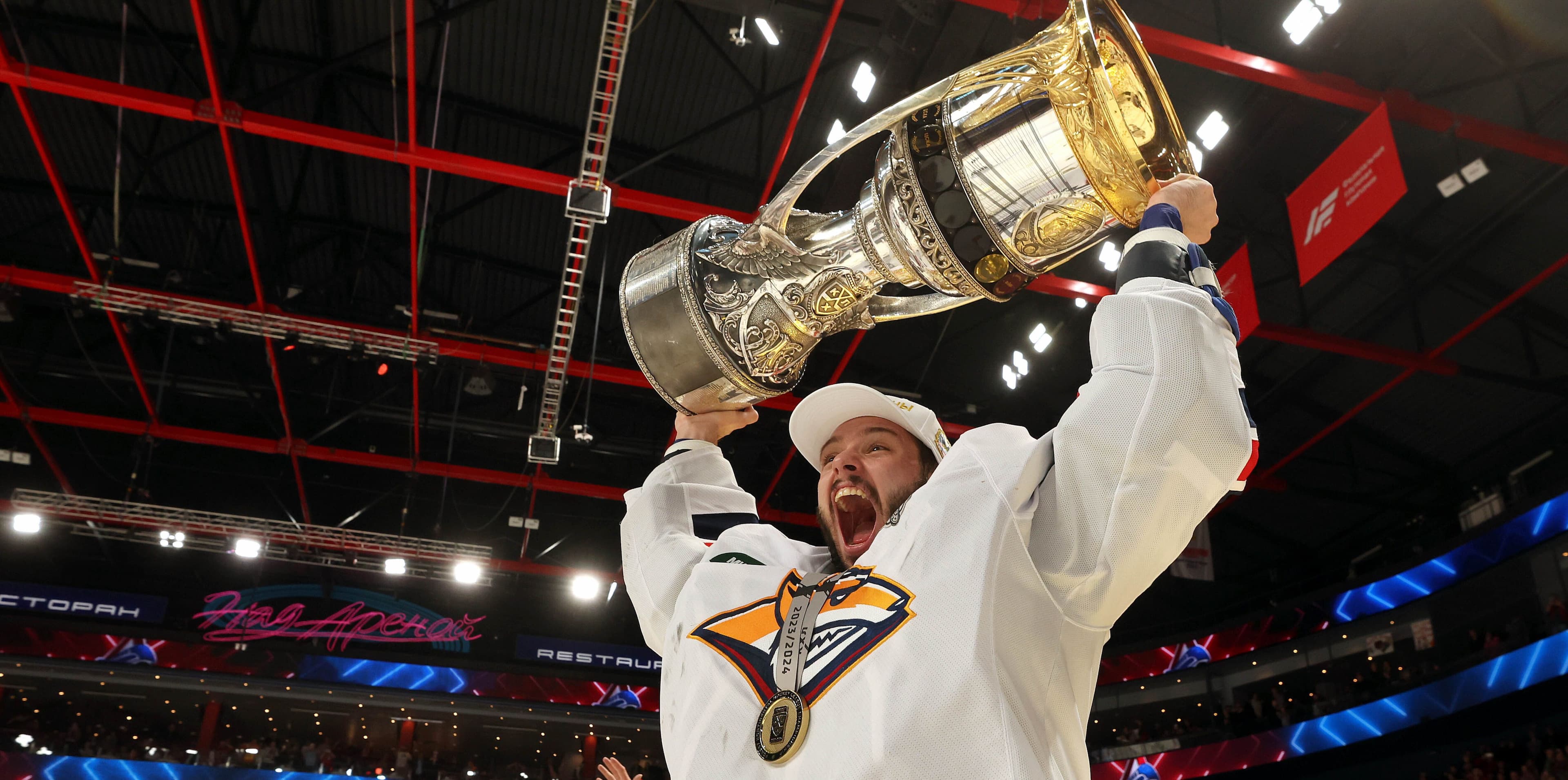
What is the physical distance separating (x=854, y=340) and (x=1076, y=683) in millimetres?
9270

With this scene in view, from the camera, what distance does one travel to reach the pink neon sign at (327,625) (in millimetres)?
17328

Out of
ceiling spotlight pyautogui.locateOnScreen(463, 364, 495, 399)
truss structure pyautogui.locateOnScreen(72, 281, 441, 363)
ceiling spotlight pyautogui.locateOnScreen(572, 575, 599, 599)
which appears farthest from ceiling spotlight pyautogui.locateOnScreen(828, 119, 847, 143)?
ceiling spotlight pyautogui.locateOnScreen(572, 575, 599, 599)

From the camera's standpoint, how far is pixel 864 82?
7.41m

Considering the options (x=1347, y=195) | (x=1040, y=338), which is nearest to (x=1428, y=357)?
(x=1040, y=338)

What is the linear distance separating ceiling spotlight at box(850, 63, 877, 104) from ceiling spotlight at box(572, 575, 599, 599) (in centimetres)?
870

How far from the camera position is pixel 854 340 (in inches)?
420

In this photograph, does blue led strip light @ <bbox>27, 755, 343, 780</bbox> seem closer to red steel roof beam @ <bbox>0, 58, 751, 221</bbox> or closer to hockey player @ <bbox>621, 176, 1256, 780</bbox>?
red steel roof beam @ <bbox>0, 58, 751, 221</bbox>

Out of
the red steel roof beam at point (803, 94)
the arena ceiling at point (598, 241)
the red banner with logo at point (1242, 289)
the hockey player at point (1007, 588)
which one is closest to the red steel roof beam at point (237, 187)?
the arena ceiling at point (598, 241)

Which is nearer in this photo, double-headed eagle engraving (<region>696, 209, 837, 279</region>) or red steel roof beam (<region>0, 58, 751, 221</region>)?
double-headed eagle engraving (<region>696, 209, 837, 279</region>)

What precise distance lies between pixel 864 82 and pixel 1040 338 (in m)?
4.29

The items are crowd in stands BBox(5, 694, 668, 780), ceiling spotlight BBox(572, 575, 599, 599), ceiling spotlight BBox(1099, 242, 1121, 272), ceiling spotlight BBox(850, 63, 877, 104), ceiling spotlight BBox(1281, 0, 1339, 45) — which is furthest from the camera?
crowd in stands BBox(5, 694, 668, 780)

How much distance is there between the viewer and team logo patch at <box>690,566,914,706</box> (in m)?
1.41

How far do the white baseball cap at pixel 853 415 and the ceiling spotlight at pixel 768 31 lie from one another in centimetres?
547

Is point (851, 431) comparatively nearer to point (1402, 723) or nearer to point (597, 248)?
point (597, 248)
